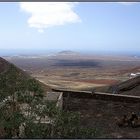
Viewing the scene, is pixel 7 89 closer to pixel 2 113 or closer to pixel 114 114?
pixel 2 113

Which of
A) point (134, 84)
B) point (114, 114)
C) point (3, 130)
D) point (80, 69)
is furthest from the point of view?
point (80, 69)

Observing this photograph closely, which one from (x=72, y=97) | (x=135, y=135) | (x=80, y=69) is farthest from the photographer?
(x=80, y=69)

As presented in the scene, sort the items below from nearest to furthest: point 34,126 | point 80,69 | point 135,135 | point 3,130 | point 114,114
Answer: point 34,126 → point 3,130 → point 135,135 → point 114,114 → point 80,69

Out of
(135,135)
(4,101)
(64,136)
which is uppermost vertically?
(4,101)

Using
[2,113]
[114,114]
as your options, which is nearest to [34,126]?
[2,113]

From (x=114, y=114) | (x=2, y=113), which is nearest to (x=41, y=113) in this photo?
(x=2, y=113)

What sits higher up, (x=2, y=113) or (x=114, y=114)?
(x=2, y=113)

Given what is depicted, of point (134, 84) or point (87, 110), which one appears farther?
point (134, 84)

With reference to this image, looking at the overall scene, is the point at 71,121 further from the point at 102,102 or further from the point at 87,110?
the point at 102,102

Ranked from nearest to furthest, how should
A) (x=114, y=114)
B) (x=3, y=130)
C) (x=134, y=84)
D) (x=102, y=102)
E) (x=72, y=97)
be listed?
(x=3, y=130), (x=114, y=114), (x=102, y=102), (x=72, y=97), (x=134, y=84)
